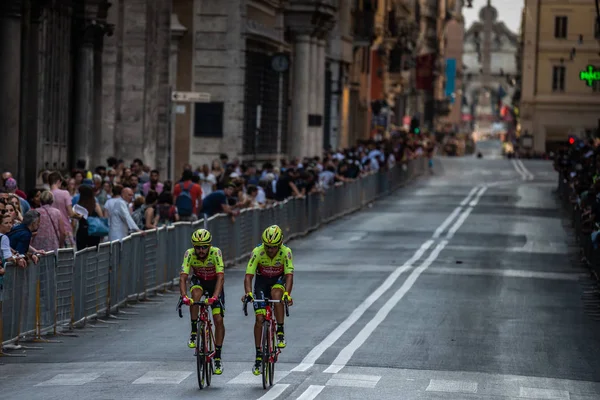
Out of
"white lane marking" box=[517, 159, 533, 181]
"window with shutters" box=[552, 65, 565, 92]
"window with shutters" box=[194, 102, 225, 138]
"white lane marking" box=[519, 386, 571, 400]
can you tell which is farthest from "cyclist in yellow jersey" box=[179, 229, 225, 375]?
"window with shutters" box=[552, 65, 565, 92]

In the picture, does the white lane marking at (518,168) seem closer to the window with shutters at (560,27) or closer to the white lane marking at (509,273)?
the window with shutters at (560,27)

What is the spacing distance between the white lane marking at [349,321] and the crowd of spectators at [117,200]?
3505 mm

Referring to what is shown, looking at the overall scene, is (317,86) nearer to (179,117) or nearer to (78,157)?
(179,117)

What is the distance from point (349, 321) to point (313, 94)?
133 ft

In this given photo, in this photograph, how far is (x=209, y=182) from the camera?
1422 inches

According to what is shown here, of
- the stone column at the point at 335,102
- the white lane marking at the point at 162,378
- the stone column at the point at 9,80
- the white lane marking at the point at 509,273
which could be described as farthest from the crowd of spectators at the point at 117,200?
the stone column at the point at 335,102

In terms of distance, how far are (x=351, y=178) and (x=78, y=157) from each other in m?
17.5

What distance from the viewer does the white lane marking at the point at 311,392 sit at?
15945 millimetres

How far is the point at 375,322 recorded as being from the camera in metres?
23.3

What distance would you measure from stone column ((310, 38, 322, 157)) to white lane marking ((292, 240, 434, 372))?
26.8 meters

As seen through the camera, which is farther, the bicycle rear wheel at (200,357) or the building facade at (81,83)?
the building facade at (81,83)

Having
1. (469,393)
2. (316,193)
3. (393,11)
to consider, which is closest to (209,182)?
(316,193)

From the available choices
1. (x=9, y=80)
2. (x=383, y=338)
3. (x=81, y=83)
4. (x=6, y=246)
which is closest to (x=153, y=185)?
(x=9, y=80)

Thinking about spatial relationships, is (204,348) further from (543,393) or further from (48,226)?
(48,226)
